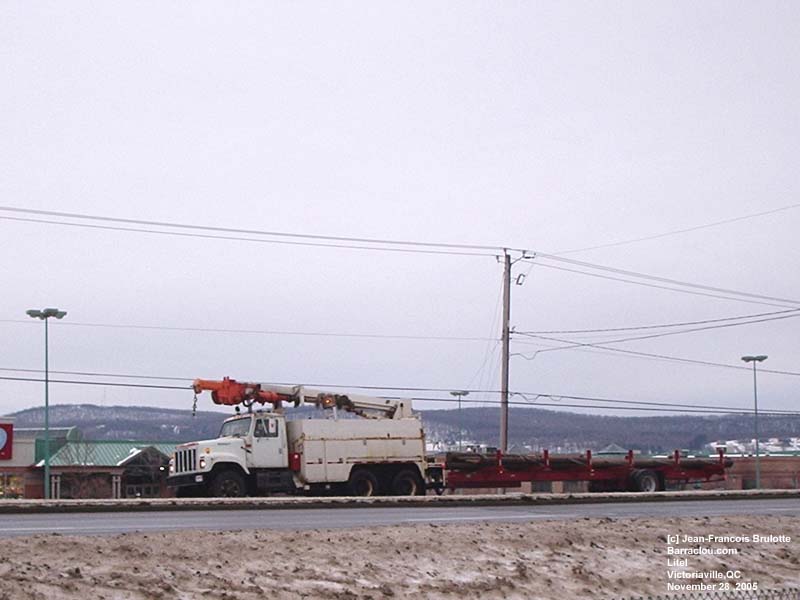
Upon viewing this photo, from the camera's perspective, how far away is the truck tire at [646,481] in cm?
3778

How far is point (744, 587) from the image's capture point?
14742 millimetres

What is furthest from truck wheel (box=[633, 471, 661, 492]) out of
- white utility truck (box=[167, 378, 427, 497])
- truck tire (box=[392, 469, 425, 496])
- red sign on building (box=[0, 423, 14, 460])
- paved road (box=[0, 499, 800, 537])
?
red sign on building (box=[0, 423, 14, 460])

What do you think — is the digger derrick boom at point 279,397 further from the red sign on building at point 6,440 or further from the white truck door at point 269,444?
the red sign on building at point 6,440

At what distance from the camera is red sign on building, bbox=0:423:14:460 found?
6631 cm

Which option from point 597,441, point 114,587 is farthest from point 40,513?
point 597,441

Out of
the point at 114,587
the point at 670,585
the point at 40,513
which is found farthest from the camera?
the point at 40,513

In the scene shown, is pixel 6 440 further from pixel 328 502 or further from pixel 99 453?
pixel 328 502

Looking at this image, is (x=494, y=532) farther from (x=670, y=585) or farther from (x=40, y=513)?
(x=40, y=513)

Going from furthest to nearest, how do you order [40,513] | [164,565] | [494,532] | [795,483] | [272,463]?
[795,483]
[272,463]
[40,513]
[494,532]
[164,565]

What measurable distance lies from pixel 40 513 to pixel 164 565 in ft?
30.0

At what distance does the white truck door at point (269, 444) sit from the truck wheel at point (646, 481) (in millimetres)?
12802

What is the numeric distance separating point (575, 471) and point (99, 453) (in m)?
44.8

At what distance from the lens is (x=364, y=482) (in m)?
31.8

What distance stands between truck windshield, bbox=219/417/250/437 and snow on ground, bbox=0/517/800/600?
14.9m
